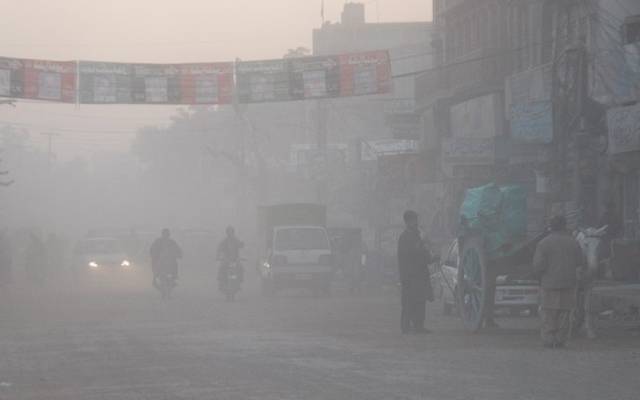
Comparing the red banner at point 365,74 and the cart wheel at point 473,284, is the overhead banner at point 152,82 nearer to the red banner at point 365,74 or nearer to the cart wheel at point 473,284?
the red banner at point 365,74

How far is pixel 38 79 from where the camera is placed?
132 feet

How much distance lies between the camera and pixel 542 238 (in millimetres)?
18734

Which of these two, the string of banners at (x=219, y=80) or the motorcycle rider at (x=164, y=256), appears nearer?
the motorcycle rider at (x=164, y=256)

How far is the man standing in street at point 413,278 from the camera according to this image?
20656 mm

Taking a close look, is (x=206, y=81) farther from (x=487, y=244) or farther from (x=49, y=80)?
(x=487, y=244)

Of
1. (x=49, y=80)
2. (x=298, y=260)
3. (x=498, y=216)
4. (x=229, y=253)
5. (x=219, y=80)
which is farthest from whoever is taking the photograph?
(x=219, y=80)

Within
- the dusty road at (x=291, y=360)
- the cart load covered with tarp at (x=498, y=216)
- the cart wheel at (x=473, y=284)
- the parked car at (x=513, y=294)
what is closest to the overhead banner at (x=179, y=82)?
the dusty road at (x=291, y=360)

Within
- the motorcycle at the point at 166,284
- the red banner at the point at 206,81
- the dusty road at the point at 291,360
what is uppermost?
the red banner at the point at 206,81

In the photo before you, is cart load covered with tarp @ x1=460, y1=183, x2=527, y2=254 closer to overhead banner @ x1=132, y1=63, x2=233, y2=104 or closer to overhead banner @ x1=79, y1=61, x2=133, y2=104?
overhead banner @ x1=132, y1=63, x2=233, y2=104

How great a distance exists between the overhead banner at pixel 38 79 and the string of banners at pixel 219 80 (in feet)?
0.10

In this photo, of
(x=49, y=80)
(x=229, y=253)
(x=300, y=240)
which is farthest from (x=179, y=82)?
(x=229, y=253)

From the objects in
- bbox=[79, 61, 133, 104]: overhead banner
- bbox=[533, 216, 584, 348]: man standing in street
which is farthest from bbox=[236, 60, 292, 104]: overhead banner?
bbox=[533, 216, 584, 348]: man standing in street

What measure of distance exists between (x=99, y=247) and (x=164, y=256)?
36.8ft

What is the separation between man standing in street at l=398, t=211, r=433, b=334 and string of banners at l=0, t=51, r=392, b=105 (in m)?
20.9
